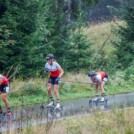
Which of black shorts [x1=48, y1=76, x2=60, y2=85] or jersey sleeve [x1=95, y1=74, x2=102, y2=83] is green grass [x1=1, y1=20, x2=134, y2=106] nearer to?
black shorts [x1=48, y1=76, x2=60, y2=85]

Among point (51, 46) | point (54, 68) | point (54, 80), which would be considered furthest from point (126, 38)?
point (54, 68)

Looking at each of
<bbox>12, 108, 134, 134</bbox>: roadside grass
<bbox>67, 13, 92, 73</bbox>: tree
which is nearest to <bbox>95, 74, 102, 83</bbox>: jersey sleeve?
<bbox>12, 108, 134, 134</bbox>: roadside grass

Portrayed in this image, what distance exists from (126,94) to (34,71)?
460 centimetres

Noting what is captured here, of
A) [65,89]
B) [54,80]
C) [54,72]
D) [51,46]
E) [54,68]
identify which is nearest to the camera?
[54,68]

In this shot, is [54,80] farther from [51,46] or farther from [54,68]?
→ [51,46]

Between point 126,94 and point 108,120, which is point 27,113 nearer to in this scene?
point 108,120

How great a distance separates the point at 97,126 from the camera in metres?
9.66

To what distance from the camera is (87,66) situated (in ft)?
88.8

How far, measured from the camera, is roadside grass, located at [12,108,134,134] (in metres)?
9.46

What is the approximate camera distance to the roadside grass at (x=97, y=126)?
9461 millimetres

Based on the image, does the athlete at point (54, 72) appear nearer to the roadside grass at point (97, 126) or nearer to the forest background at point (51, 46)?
the forest background at point (51, 46)

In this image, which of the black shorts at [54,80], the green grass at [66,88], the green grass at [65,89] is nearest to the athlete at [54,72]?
the black shorts at [54,80]

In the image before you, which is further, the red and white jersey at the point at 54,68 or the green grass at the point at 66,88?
the green grass at the point at 66,88

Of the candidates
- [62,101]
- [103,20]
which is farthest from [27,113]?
[103,20]
